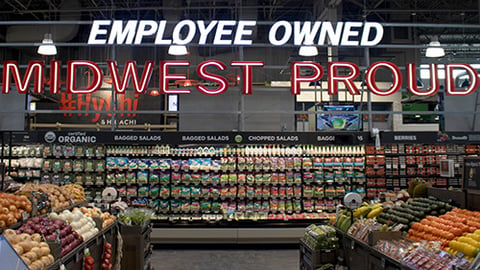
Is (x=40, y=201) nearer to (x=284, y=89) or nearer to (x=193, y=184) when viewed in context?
(x=193, y=184)

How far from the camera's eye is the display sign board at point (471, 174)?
16.4ft

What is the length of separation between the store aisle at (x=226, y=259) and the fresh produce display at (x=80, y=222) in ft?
8.88

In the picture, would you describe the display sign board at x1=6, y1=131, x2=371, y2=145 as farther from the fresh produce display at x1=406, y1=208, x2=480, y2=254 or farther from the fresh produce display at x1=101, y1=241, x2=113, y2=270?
the fresh produce display at x1=406, y1=208, x2=480, y2=254

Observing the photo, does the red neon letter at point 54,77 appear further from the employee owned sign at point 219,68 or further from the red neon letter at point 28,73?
the red neon letter at point 28,73

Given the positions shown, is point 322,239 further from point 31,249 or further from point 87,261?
point 31,249

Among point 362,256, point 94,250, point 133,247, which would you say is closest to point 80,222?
point 94,250

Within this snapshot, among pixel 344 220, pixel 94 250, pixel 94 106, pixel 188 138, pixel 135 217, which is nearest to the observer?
pixel 94 250

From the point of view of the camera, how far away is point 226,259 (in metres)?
8.05

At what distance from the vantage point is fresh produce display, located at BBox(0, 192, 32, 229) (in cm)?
394

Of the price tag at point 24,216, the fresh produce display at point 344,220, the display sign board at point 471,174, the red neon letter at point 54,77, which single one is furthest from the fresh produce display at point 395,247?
the red neon letter at point 54,77

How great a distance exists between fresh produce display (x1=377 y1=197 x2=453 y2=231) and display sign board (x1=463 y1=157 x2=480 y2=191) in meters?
0.38

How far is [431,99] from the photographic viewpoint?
14.5 metres

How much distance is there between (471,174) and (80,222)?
5052mm

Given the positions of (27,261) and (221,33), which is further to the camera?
(221,33)
